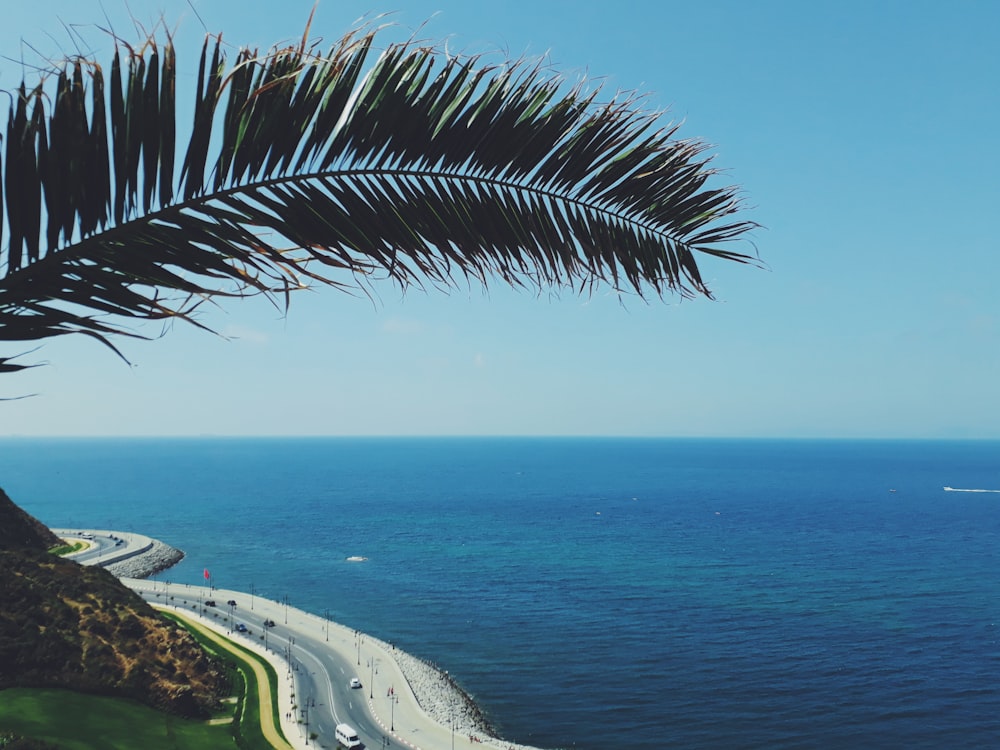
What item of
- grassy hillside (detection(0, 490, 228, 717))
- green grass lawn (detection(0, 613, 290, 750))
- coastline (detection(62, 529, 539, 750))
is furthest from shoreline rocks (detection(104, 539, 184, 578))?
green grass lawn (detection(0, 613, 290, 750))

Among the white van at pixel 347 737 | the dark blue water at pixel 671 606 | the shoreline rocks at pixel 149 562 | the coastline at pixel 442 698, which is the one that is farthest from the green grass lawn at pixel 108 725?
the shoreline rocks at pixel 149 562

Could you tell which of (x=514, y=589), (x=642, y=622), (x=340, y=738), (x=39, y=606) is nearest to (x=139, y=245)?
(x=340, y=738)

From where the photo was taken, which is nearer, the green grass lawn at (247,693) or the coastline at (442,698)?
the green grass lawn at (247,693)

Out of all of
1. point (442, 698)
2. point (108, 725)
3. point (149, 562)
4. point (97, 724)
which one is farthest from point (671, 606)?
point (149, 562)

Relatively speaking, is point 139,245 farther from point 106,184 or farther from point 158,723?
point 158,723

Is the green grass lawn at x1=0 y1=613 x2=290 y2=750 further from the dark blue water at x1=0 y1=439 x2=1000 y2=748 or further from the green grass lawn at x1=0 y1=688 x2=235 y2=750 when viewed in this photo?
the dark blue water at x1=0 y1=439 x2=1000 y2=748

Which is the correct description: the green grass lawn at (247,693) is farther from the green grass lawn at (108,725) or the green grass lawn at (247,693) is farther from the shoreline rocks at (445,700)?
the shoreline rocks at (445,700)

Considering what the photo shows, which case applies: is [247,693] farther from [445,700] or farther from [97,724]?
[445,700]
